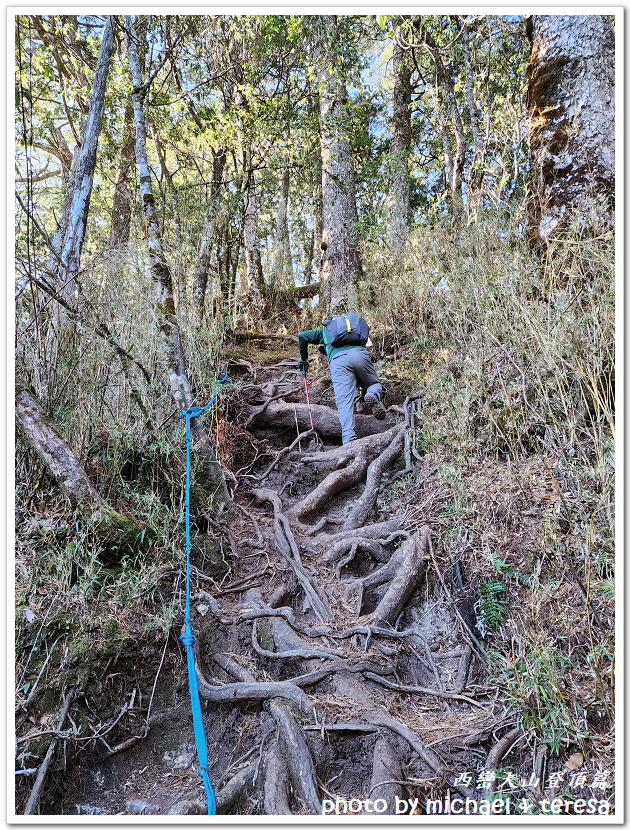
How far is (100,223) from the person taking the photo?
35.3 ft

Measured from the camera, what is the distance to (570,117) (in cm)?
375

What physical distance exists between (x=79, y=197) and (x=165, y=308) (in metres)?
1.22

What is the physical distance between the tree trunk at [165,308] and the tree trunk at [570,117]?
3.22 metres

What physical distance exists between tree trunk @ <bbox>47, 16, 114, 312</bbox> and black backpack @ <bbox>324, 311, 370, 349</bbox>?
9.10 feet

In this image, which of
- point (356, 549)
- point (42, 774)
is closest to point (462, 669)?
point (356, 549)

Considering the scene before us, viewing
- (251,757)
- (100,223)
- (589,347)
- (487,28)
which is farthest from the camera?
(100,223)

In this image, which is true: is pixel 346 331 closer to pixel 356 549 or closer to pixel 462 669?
pixel 356 549

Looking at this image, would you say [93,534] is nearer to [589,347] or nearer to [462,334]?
[589,347]

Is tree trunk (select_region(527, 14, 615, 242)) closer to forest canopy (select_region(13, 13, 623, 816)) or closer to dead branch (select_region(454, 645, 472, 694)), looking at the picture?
forest canopy (select_region(13, 13, 623, 816))

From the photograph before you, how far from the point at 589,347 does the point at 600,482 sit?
88 cm

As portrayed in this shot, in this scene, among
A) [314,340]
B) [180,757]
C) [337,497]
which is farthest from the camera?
[314,340]

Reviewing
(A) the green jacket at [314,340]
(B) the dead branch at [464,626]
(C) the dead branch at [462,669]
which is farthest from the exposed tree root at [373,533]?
(A) the green jacket at [314,340]

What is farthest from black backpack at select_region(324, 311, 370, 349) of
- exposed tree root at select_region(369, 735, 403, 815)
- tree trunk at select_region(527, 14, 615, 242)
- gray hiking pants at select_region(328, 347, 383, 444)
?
exposed tree root at select_region(369, 735, 403, 815)
